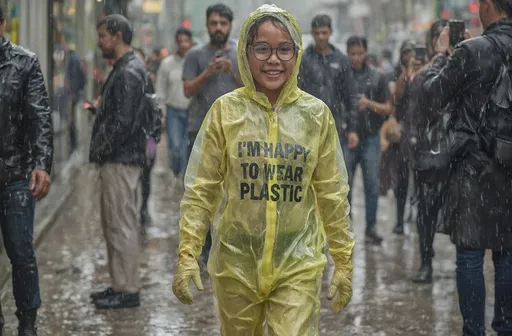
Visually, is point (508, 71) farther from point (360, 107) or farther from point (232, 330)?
point (360, 107)

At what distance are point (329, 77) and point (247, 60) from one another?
5.96m

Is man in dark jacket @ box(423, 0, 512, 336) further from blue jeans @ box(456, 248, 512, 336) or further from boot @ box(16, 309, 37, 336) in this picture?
boot @ box(16, 309, 37, 336)

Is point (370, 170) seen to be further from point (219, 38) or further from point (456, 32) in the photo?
point (456, 32)

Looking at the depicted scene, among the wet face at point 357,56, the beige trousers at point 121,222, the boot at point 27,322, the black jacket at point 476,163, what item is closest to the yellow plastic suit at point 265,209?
the black jacket at point 476,163

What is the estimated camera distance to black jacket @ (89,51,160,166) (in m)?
8.96

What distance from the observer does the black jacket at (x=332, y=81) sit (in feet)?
36.9

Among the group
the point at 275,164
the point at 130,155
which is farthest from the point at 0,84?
the point at 275,164

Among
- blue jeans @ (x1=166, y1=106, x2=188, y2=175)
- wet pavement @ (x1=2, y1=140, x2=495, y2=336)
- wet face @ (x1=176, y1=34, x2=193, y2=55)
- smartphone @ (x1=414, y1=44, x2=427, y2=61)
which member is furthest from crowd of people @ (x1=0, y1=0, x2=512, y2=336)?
wet face @ (x1=176, y1=34, x2=193, y2=55)

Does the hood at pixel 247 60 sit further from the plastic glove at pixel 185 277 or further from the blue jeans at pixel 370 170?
the blue jeans at pixel 370 170

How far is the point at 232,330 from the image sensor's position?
5.32 m

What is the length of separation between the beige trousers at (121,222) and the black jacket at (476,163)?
2.89 meters

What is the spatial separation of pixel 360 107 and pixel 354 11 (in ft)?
196

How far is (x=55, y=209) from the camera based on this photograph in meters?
14.4

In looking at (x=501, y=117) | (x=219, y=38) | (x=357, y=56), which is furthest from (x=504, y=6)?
(x=357, y=56)
